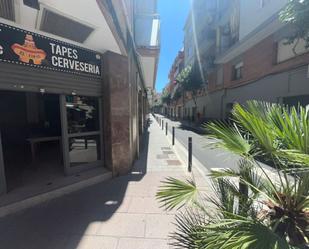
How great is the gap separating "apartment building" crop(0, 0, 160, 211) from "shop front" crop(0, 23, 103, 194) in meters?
0.02

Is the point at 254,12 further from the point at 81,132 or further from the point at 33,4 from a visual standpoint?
the point at 33,4

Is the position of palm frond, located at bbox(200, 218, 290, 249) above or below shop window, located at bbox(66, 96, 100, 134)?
below

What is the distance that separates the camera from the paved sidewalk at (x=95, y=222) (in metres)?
2.58

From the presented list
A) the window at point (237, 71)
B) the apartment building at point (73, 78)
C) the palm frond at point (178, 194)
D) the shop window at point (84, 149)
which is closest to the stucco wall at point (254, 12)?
the window at point (237, 71)

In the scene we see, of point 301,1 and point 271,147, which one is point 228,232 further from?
point 301,1

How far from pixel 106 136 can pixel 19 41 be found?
8.91 feet

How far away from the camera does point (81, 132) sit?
15.6ft

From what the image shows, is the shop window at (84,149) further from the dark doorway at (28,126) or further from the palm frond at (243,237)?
the palm frond at (243,237)

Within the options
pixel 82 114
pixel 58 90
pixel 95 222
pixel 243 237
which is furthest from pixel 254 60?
pixel 243 237

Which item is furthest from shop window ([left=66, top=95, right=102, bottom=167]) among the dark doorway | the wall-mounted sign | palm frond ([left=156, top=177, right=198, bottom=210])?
palm frond ([left=156, top=177, right=198, bottom=210])

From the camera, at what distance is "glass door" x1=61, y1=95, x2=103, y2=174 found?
4438 millimetres

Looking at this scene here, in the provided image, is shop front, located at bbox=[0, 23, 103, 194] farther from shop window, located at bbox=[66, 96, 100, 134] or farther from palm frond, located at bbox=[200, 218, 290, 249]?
palm frond, located at bbox=[200, 218, 290, 249]

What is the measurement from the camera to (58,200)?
370 cm

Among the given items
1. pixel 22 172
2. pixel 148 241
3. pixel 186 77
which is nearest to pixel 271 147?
pixel 148 241
